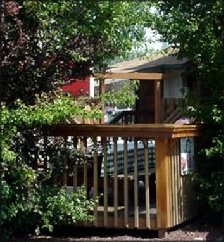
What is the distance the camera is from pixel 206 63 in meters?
9.74

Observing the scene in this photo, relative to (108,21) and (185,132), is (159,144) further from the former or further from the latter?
(108,21)

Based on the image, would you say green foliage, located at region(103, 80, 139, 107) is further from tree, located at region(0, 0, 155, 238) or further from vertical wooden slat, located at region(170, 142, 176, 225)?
tree, located at region(0, 0, 155, 238)

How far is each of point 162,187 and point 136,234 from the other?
92cm

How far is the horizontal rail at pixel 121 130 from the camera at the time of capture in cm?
882

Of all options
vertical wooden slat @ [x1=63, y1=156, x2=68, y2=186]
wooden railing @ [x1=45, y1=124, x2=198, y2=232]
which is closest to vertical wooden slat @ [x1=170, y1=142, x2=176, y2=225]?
wooden railing @ [x1=45, y1=124, x2=198, y2=232]

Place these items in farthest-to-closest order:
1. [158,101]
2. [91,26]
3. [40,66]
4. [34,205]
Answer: [158,101], [34,205], [40,66], [91,26]

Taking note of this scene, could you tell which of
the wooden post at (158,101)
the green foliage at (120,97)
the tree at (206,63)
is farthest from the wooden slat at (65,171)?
the wooden post at (158,101)

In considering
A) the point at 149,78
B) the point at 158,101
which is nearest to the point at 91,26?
the point at 149,78

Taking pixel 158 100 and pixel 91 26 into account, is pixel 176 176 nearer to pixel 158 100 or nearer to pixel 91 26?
pixel 91 26

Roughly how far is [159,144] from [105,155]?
84cm

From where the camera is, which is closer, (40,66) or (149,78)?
(40,66)

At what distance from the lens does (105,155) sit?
913 centimetres

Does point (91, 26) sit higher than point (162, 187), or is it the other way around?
point (91, 26)

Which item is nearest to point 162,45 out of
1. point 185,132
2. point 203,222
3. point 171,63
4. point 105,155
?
point 185,132
